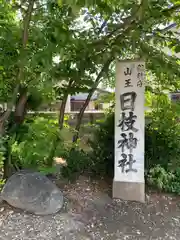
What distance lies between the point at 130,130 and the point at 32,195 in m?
1.56

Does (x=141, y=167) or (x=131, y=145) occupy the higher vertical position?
(x=131, y=145)

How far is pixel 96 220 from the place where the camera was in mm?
3221

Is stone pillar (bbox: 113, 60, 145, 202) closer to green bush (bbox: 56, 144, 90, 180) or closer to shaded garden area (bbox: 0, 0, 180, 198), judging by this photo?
shaded garden area (bbox: 0, 0, 180, 198)

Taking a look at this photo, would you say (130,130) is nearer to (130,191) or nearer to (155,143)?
(155,143)

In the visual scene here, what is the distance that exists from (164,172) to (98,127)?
124 centimetres

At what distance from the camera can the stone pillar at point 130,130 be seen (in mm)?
3686

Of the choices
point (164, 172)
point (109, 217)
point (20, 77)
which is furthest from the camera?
point (164, 172)

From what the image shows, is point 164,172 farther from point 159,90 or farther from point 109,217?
point 159,90

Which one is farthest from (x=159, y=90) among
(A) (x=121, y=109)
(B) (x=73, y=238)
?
(B) (x=73, y=238)

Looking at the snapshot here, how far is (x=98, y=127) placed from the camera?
4.36 m

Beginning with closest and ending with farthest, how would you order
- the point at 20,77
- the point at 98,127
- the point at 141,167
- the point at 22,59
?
the point at 22,59 < the point at 20,77 < the point at 141,167 < the point at 98,127

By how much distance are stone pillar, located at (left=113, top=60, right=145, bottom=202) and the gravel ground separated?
214 mm

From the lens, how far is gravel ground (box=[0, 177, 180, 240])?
2.86 meters

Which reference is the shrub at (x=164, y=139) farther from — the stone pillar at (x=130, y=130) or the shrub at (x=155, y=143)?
the stone pillar at (x=130, y=130)
